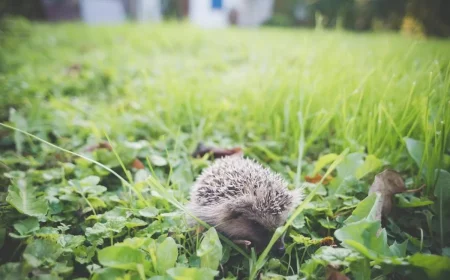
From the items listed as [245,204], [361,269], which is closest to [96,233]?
[245,204]

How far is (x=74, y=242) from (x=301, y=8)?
84.4 feet

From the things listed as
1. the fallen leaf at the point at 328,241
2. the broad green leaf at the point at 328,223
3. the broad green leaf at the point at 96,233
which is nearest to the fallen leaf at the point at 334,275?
the fallen leaf at the point at 328,241

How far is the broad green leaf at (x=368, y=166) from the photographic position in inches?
75.7

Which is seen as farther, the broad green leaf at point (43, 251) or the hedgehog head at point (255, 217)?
the hedgehog head at point (255, 217)

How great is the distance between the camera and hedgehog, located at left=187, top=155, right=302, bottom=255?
5.72 feet

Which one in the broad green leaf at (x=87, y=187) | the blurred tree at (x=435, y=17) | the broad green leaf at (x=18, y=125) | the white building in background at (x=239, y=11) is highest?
the white building in background at (x=239, y=11)

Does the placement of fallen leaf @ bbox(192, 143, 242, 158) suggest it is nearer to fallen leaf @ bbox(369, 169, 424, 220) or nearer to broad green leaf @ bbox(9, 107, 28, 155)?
fallen leaf @ bbox(369, 169, 424, 220)

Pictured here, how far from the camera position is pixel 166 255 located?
55.9 inches

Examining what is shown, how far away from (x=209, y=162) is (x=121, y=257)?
111 cm

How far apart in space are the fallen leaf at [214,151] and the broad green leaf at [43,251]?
1.26 m

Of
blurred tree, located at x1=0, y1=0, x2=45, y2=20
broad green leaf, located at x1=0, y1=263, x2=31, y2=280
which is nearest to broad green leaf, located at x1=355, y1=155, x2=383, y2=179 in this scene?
broad green leaf, located at x1=0, y1=263, x2=31, y2=280

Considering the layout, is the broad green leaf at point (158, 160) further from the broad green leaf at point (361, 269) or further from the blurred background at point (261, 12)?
the blurred background at point (261, 12)

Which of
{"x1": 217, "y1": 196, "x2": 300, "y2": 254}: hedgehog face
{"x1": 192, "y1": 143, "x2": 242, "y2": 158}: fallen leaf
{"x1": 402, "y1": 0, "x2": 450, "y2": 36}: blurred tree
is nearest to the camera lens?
{"x1": 217, "y1": 196, "x2": 300, "y2": 254}: hedgehog face

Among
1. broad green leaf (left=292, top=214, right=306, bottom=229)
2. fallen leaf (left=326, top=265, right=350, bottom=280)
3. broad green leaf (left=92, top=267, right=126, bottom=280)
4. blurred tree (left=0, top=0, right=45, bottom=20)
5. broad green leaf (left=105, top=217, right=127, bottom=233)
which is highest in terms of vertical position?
blurred tree (left=0, top=0, right=45, bottom=20)
